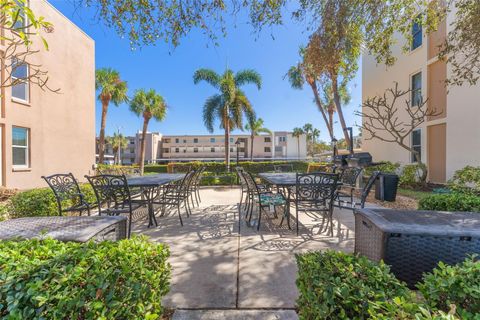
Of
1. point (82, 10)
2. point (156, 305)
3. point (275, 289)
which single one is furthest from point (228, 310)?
point (82, 10)

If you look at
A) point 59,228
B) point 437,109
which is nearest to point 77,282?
point 59,228

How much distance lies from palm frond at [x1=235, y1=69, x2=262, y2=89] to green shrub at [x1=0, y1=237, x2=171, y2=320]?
50.3ft

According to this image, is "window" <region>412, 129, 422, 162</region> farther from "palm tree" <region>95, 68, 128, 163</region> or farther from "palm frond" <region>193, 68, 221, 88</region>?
"palm tree" <region>95, 68, 128, 163</region>

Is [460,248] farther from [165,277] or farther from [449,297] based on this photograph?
[165,277]

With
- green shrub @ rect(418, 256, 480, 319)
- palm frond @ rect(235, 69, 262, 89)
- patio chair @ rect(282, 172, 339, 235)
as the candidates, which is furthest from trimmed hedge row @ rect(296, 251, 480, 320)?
palm frond @ rect(235, 69, 262, 89)

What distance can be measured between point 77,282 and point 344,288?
4.33 ft

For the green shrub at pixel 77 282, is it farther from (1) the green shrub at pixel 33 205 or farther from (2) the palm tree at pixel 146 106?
(2) the palm tree at pixel 146 106

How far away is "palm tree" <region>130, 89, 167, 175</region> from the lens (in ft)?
62.7

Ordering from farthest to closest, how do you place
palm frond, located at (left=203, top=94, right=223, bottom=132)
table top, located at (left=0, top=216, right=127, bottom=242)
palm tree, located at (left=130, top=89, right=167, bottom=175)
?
palm tree, located at (left=130, top=89, right=167, bottom=175) → palm frond, located at (left=203, top=94, right=223, bottom=132) → table top, located at (left=0, top=216, right=127, bottom=242)

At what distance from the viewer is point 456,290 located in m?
1.12

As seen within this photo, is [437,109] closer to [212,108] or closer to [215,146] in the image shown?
[212,108]

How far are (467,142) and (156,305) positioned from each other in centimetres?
1093

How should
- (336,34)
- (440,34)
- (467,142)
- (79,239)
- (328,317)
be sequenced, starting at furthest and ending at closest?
(440,34) < (467,142) < (336,34) < (79,239) < (328,317)

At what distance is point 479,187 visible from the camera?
6375 millimetres
